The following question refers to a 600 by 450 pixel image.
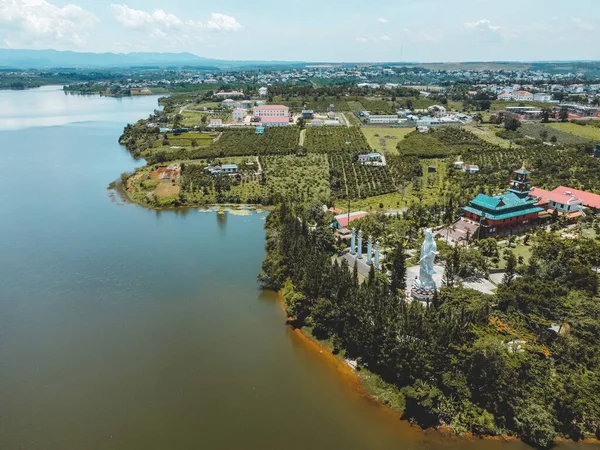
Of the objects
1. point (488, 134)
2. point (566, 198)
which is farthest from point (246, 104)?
point (566, 198)

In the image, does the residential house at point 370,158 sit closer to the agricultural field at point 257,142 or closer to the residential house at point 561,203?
the agricultural field at point 257,142

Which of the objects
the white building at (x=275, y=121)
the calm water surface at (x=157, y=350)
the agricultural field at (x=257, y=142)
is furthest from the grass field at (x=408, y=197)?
the white building at (x=275, y=121)

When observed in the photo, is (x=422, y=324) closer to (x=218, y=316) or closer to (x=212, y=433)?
(x=212, y=433)

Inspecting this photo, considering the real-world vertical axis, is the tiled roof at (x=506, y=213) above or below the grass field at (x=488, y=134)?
below

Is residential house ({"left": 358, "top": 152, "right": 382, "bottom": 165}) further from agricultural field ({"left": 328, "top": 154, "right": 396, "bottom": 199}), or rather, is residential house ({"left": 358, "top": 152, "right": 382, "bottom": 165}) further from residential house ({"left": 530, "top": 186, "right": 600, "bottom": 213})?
residential house ({"left": 530, "top": 186, "right": 600, "bottom": 213})

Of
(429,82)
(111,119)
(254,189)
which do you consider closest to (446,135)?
(254,189)

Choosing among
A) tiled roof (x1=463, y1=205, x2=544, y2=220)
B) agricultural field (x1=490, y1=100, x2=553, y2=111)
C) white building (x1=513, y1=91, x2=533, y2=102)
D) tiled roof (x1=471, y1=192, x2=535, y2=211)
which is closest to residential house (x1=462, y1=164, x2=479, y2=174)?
tiled roof (x1=463, y1=205, x2=544, y2=220)
